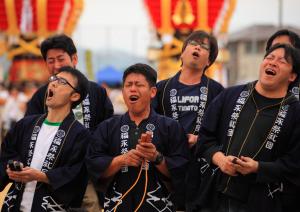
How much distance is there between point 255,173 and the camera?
12.7ft

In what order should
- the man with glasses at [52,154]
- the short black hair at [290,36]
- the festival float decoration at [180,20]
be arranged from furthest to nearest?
the festival float decoration at [180,20]
the short black hair at [290,36]
the man with glasses at [52,154]

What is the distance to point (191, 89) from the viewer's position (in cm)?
491

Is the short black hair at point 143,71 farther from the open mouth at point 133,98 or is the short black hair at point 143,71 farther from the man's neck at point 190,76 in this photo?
the man's neck at point 190,76

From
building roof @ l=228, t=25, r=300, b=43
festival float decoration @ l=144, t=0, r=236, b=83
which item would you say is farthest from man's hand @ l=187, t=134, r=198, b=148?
building roof @ l=228, t=25, r=300, b=43

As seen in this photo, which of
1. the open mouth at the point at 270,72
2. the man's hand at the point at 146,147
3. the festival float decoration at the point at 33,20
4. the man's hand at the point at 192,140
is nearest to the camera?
the man's hand at the point at 146,147

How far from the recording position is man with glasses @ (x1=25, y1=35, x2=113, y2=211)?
501cm

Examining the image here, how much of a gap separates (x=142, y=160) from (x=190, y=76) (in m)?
1.27

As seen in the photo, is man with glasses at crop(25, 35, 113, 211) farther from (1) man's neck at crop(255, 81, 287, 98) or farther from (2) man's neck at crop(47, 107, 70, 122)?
(1) man's neck at crop(255, 81, 287, 98)

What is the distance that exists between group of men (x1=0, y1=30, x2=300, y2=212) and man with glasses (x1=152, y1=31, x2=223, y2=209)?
32cm

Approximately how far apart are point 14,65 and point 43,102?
804 inches

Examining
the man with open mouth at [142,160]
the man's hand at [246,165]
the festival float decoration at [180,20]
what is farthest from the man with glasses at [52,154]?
the festival float decoration at [180,20]

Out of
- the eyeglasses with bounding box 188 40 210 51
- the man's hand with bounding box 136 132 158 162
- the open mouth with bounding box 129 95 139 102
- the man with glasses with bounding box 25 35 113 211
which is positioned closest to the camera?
the man's hand with bounding box 136 132 158 162

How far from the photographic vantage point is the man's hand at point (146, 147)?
3760 mm

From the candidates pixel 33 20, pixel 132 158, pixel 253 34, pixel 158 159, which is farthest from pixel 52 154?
pixel 253 34
